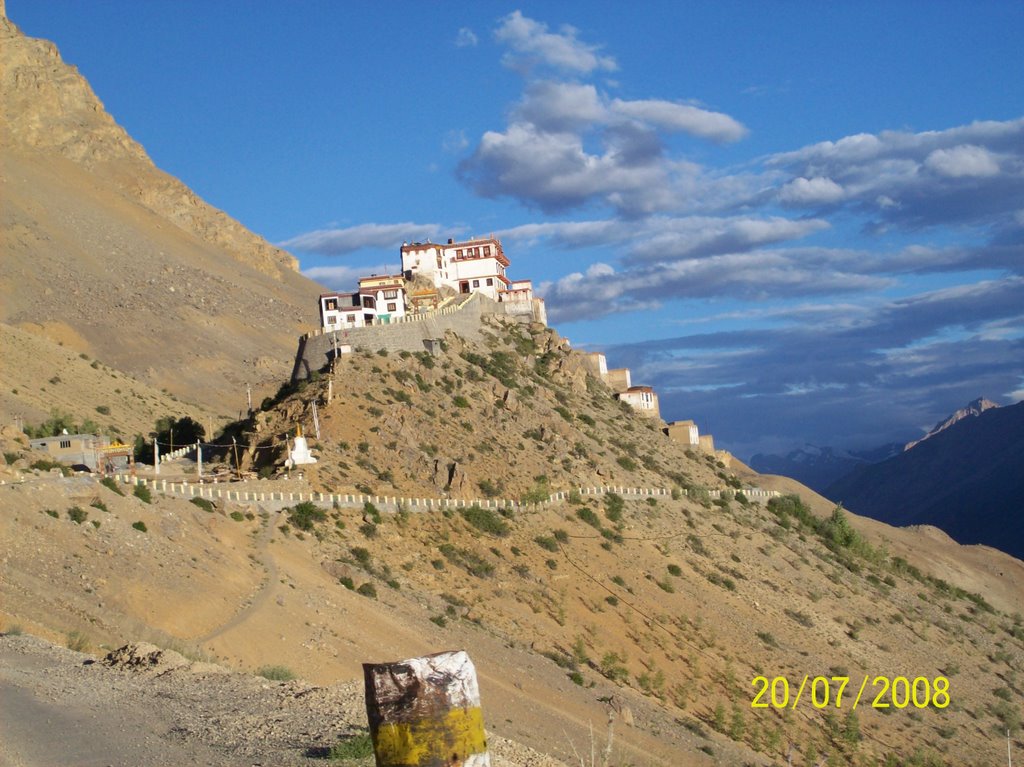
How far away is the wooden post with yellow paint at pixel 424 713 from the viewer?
29.6 feet

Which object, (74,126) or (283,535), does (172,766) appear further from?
(74,126)

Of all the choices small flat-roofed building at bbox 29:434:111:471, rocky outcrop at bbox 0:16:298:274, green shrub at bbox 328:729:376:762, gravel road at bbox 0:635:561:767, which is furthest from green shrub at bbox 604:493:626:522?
rocky outcrop at bbox 0:16:298:274

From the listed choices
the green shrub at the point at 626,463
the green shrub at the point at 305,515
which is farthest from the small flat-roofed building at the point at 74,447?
the green shrub at the point at 626,463

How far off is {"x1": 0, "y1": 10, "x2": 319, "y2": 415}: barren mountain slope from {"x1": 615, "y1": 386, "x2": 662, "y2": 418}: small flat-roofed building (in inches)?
1304

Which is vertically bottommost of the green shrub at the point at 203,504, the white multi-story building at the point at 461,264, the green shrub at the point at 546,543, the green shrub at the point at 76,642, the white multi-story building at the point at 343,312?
the green shrub at the point at 76,642

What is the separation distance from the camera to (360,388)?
164 ft

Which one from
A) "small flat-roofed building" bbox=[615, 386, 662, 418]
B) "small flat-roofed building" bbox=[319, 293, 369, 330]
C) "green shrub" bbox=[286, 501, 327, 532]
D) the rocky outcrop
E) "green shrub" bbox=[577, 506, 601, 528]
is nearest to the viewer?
"green shrub" bbox=[286, 501, 327, 532]

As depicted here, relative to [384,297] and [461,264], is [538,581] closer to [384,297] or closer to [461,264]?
[384,297]

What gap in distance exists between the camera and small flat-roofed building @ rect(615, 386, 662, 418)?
70.8 m

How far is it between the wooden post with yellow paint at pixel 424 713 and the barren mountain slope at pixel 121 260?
68.8 metres

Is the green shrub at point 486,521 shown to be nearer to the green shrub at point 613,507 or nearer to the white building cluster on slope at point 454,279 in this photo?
the green shrub at point 613,507

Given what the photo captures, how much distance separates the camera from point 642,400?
7156 cm

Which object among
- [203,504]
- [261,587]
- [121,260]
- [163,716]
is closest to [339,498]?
[203,504]

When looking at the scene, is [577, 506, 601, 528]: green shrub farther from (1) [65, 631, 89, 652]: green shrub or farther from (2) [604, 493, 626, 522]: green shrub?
(1) [65, 631, 89, 652]: green shrub
